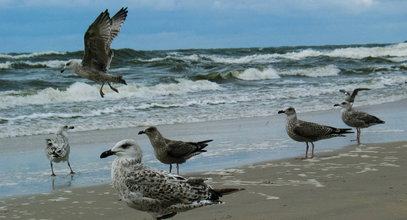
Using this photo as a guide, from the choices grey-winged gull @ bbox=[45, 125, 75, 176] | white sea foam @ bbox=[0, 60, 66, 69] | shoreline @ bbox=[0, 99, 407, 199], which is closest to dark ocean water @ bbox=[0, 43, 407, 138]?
white sea foam @ bbox=[0, 60, 66, 69]

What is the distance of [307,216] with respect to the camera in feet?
16.2

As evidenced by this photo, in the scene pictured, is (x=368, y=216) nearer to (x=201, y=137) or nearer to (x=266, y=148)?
(x=266, y=148)

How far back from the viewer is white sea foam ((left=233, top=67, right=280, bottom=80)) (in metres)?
26.8

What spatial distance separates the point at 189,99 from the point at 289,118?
8.49 m

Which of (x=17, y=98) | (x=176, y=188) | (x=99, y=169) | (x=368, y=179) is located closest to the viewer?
(x=176, y=188)

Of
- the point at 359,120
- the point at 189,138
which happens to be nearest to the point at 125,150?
the point at 189,138

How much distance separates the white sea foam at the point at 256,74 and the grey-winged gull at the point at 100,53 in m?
15.9

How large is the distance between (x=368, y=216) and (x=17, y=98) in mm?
13962

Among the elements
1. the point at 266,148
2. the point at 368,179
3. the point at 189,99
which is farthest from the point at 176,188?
the point at 189,99

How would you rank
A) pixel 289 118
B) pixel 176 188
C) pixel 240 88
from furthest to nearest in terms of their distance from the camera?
pixel 240 88
pixel 289 118
pixel 176 188

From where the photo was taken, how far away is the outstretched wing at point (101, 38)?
33.1 feet

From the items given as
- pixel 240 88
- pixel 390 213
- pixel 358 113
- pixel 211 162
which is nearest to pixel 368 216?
pixel 390 213

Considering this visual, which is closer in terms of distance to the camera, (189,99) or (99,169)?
(99,169)

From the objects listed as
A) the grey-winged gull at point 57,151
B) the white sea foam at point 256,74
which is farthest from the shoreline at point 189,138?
the white sea foam at point 256,74
